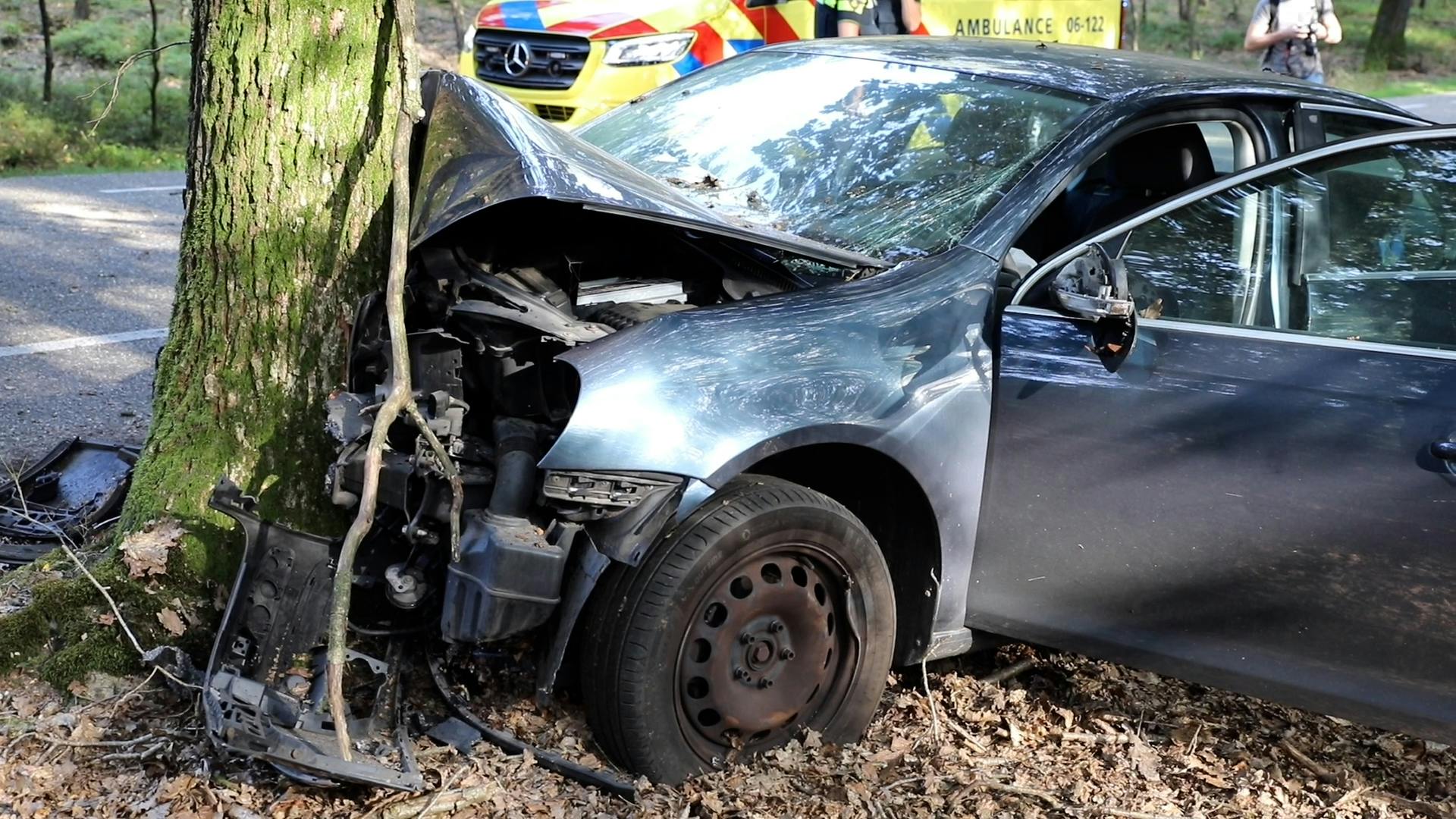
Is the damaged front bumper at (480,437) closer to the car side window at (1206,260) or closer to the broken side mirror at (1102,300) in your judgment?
the broken side mirror at (1102,300)

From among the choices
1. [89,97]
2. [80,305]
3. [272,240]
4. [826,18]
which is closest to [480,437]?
[272,240]

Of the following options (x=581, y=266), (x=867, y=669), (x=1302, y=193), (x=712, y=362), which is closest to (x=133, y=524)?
(x=581, y=266)

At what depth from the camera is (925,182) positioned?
3.65m

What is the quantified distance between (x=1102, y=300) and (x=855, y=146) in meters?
1.08

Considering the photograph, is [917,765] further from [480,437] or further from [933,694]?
[480,437]

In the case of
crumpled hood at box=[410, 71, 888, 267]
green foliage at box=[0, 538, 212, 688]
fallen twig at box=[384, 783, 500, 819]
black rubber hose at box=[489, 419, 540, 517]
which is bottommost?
fallen twig at box=[384, 783, 500, 819]

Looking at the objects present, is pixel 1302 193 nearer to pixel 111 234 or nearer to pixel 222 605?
pixel 222 605

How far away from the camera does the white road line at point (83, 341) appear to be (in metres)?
6.00

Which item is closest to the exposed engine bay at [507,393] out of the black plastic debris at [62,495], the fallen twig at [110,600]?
the fallen twig at [110,600]

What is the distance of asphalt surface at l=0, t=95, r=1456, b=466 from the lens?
5.20m

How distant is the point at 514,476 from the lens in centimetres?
285

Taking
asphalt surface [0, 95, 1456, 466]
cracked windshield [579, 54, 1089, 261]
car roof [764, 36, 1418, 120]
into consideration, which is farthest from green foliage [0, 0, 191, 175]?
car roof [764, 36, 1418, 120]

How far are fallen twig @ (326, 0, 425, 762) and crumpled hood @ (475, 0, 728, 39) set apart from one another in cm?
523

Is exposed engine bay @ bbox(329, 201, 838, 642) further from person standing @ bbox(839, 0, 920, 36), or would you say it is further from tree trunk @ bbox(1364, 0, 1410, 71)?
tree trunk @ bbox(1364, 0, 1410, 71)
